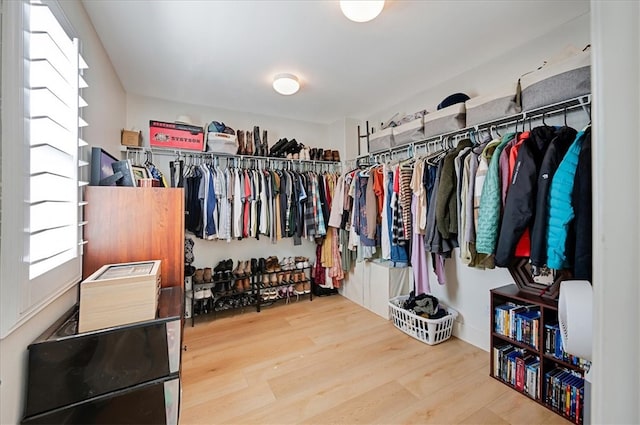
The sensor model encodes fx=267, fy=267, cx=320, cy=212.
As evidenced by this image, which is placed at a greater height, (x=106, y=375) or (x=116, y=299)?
(x=116, y=299)

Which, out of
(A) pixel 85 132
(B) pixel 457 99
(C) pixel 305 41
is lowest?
(A) pixel 85 132

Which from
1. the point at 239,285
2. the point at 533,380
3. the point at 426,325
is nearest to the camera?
the point at 533,380

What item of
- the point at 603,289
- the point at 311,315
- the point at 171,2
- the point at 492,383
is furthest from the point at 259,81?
the point at 492,383

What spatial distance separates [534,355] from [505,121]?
157cm

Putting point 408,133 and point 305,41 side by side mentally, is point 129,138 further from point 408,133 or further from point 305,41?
point 408,133

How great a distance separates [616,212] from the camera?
0.97 ft

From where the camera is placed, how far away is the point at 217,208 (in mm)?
2715

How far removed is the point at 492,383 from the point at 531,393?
0.20 m

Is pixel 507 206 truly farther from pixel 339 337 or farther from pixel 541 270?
pixel 339 337

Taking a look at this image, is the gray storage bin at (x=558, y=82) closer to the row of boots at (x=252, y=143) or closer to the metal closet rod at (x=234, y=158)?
the metal closet rod at (x=234, y=158)

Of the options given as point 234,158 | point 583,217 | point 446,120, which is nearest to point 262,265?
point 234,158

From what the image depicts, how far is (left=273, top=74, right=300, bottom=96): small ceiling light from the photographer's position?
2.28 metres

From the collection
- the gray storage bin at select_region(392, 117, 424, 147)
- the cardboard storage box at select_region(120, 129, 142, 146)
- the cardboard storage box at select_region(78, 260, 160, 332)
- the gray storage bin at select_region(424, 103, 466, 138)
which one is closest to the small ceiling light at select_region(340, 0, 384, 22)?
the gray storage bin at select_region(424, 103, 466, 138)

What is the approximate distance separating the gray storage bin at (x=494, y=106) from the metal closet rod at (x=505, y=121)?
0.03 m
